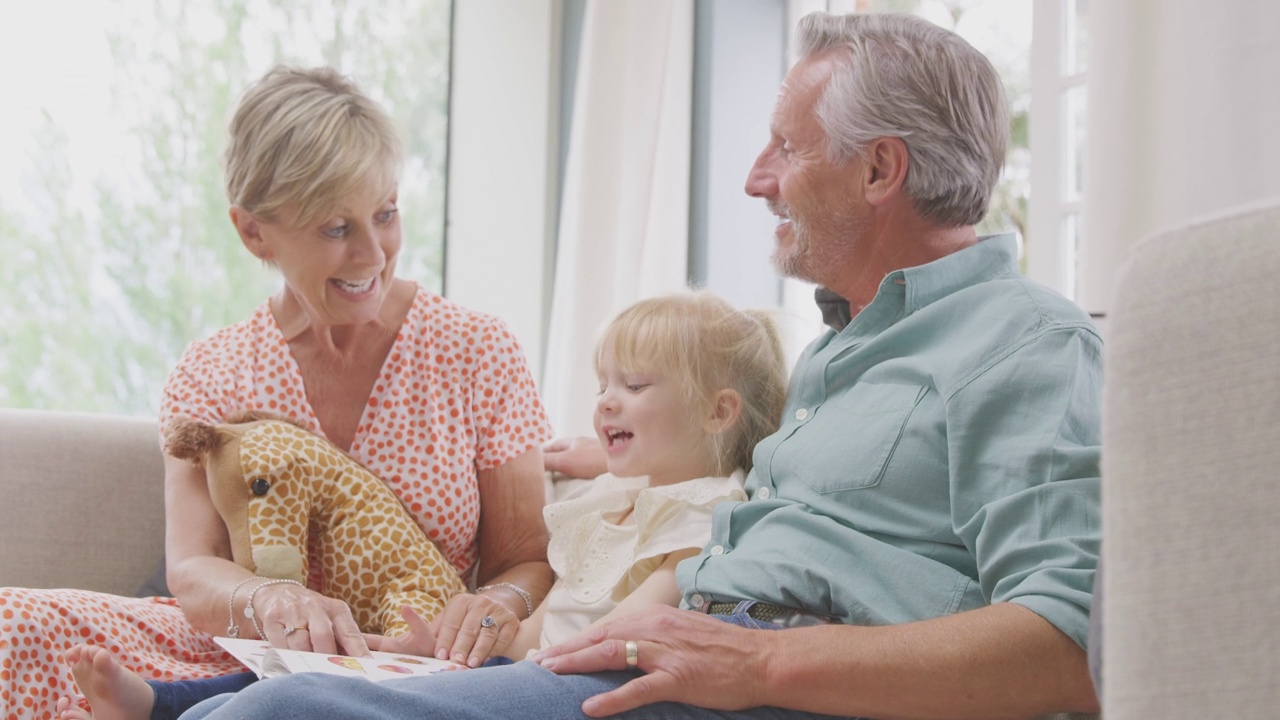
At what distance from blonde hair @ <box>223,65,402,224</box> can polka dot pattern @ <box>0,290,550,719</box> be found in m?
0.24

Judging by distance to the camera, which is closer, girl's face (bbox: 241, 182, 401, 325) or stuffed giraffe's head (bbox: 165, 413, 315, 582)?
stuffed giraffe's head (bbox: 165, 413, 315, 582)

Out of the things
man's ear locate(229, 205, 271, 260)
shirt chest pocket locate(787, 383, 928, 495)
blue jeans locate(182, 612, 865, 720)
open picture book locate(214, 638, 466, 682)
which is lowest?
open picture book locate(214, 638, 466, 682)

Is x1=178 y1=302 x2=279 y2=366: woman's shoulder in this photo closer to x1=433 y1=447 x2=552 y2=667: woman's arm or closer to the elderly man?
x1=433 y1=447 x2=552 y2=667: woman's arm

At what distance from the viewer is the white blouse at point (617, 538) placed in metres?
1.63

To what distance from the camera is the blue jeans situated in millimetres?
1016

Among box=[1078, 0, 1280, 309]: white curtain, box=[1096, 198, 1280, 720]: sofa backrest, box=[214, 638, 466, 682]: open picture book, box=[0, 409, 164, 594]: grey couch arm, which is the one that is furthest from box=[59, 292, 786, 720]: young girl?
box=[1096, 198, 1280, 720]: sofa backrest

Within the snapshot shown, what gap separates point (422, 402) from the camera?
2043mm

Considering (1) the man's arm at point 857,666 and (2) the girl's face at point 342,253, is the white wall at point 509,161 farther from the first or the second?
(1) the man's arm at point 857,666

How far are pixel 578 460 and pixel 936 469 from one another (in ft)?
3.13

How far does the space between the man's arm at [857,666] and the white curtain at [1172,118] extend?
0.84 metres

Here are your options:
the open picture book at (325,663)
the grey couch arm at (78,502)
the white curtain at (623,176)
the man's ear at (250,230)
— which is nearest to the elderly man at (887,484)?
the open picture book at (325,663)

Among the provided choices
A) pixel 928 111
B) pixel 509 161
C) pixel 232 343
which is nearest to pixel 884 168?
pixel 928 111

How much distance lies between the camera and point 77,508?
88.6 inches

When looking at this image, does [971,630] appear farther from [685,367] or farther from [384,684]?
[685,367]
